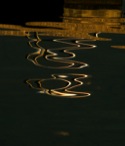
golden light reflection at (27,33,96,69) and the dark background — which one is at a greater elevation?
the dark background

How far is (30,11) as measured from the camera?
6.49 meters

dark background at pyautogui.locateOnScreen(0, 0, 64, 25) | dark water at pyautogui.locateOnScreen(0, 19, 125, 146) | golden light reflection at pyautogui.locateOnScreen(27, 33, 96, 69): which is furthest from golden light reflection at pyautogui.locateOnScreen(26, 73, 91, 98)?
dark background at pyautogui.locateOnScreen(0, 0, 64, 25)

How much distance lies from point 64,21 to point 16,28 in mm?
668

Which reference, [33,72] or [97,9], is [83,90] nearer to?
[33,72]

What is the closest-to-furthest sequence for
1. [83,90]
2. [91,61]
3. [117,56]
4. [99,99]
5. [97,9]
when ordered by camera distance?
[99,99] → [83,90] → [91,61] → [117,56] → [97,9]

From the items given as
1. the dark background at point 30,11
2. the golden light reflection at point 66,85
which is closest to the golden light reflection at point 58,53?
the golden light reflection at point 66,85

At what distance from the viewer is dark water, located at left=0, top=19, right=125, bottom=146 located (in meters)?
2.40

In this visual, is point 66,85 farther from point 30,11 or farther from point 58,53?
point 30,11

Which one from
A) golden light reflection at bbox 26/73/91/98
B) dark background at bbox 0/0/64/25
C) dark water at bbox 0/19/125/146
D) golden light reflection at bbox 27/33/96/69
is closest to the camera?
dark water at bbox 0/19/125/146

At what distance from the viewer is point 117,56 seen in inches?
177

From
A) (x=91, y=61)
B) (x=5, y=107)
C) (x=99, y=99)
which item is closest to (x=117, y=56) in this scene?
(x=91, y=61)

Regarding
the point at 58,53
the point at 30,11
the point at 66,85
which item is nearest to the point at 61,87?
the point at 66,85

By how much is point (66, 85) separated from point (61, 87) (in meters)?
0.07

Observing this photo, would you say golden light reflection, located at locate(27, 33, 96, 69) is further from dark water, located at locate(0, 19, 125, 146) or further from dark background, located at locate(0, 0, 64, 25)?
dark background, located at locate(0, 0, 64, 25)
